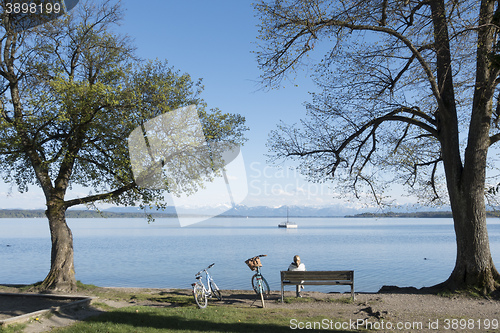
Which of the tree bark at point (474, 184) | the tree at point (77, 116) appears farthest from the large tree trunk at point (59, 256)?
the tree bark at point (474, 184)

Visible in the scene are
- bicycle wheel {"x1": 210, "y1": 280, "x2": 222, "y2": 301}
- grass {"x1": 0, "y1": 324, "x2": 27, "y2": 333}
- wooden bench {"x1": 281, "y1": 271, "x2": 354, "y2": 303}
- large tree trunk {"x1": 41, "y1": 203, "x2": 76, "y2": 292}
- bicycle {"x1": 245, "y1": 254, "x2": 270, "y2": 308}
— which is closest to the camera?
grass {"x1": 0, "y1": 324, "x2": 27, "y2": 333}

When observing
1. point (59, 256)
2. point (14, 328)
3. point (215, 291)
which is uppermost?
point (59, 256)

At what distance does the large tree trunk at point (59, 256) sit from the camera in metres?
14.0

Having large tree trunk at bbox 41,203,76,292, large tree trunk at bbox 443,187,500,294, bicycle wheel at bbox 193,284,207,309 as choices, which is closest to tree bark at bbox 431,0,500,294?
large tree trunk at bbox 443,187,500,294

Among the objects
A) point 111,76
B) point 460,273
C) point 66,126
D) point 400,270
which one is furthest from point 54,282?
point 400,270

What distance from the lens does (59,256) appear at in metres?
14.3

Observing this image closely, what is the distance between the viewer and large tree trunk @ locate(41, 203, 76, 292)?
1397cm

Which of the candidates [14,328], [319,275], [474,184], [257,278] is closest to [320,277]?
[319,275]

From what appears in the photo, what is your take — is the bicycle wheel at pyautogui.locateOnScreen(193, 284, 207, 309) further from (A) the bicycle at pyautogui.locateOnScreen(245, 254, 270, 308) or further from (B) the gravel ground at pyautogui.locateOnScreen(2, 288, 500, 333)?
(A) the bicycle at pyautogui.locateOnScreen(245, 254, 270, 308)

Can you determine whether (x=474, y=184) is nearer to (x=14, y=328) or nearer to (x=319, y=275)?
(x=319, y=275)

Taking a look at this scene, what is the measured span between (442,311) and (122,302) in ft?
26.3

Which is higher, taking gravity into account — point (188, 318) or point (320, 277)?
point (320, 277)

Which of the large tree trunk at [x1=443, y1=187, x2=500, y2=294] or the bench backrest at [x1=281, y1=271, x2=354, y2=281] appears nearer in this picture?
the bench backrest at [x1=281, y1=271, x2=354, y2=281]

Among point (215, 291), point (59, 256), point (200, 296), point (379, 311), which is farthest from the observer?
point (59, 256)
